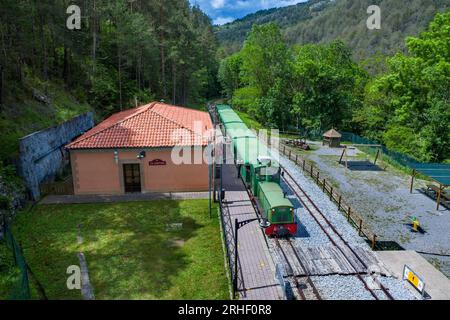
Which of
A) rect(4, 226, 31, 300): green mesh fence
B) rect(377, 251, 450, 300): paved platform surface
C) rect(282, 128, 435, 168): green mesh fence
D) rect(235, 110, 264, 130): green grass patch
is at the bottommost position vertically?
rect(377, 251, 450, 300): paved platform surface

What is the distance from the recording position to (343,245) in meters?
16.9

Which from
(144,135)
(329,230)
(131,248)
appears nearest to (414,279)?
(329,230)

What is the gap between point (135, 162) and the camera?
73.0 ft

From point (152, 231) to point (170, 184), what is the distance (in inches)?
229

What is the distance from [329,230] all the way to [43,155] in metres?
18.7

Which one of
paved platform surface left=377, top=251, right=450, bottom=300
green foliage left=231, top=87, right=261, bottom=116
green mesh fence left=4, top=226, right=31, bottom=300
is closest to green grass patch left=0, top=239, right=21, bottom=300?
green mesh fence left=4, top=226, right=31, bottom=300

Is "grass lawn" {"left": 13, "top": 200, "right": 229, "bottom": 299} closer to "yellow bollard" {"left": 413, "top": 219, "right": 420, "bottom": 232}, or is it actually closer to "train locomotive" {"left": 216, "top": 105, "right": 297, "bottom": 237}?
"train locomotive" {"left": 216, "top": 105, "right": 297, "bottom": 237}

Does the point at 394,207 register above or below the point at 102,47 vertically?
below

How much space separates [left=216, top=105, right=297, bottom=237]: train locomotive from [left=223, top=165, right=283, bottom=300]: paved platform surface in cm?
82

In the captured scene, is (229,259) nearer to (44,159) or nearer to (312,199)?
(312,199)

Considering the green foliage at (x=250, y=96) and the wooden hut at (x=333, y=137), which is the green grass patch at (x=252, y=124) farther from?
the wooden hut at (x=333, y=137)

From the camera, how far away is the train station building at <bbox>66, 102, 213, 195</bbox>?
21953 millimetres

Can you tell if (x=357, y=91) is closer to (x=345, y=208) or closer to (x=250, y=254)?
(x=345, y=208)
